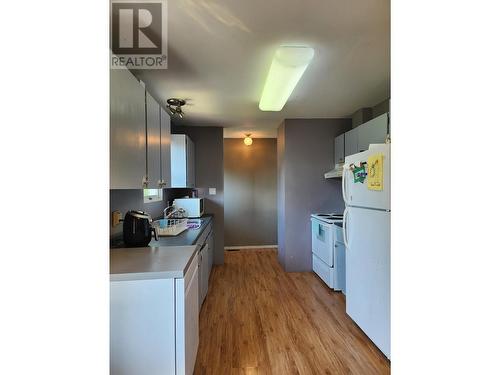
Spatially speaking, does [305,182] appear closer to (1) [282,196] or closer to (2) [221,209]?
(1) [282,196]

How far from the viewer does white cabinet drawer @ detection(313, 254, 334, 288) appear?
3469mm

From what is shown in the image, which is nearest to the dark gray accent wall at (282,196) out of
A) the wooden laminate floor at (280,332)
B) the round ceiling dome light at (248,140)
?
the wooden laminate floor at (280,332)

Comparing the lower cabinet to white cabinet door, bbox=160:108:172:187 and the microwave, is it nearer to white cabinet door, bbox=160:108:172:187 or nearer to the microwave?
white cabinet door, bbox=160:108:172:187

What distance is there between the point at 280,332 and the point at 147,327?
1505 millimetres

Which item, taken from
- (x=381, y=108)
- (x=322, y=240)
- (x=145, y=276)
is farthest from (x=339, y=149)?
(x=145, y=276)

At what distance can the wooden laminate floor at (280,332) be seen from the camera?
6.60 ft

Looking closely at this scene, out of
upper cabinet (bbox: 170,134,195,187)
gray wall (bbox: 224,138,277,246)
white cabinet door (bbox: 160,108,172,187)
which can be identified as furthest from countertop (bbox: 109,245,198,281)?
gray wall (bbox: 224,138,277,246)

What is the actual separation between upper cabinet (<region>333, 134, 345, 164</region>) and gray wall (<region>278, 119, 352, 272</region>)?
102 millimetres

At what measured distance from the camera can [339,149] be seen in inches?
159

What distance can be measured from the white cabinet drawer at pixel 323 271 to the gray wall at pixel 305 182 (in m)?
0.22

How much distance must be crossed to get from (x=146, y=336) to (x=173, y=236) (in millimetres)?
1191
